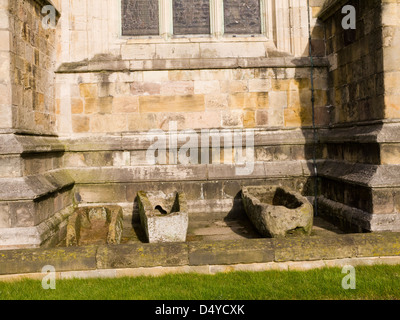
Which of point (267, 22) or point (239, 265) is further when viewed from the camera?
point (267, 22)

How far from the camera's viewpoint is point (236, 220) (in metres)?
5.55

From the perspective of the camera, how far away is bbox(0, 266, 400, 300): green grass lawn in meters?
2.99

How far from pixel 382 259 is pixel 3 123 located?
478cm

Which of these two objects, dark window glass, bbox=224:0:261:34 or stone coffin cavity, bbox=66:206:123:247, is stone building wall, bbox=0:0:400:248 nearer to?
dark window glass, bbox=224:0:261:34

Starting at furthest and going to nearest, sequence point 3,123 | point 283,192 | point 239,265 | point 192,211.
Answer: point 192,211, point 283,192, point 3,123, point 239,265

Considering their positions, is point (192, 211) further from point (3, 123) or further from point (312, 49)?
point (312, 49)

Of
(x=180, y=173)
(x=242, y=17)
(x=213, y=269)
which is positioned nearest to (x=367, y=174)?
(x=213, y=269)

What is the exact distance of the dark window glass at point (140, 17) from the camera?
6230 mm

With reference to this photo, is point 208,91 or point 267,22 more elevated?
point 267,22

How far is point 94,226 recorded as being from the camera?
509 cm

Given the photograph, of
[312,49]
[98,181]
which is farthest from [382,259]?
[98,181]

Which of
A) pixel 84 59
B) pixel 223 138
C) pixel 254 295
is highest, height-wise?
pixel 84 59

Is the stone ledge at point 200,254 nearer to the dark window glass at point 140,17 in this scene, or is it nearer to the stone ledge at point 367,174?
the stone ledge at point 367,174

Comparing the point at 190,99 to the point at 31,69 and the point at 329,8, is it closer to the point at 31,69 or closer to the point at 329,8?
the point at 31,69
